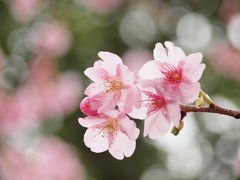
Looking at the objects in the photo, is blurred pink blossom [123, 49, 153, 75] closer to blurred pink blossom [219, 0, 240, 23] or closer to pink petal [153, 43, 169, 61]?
blurred pink blossom [219, 0, 240, 23]

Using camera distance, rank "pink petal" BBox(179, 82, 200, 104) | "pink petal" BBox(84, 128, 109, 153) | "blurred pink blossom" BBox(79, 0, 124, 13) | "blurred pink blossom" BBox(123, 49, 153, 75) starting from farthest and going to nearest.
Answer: "blurred pink blossom" BBox(79, 0, 124, 13), "blurred pink blossom" BBox(123, 49, 153, 75), "pink petal" BBox(84, 128, 109, 153), "pink petal" BBox(179, 82, 200, 104)

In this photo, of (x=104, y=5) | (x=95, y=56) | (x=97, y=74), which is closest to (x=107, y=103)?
(x=97, y=74)

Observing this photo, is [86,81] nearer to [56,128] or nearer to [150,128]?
[56,128]

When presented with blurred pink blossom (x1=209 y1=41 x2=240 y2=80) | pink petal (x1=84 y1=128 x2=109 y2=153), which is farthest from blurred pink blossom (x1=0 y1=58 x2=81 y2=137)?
pink petal (x1=84 y1=128 x2=109 y2=153)

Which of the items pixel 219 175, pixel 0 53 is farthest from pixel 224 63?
pixel 0 53

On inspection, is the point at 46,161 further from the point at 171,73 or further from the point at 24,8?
the point at 171,73

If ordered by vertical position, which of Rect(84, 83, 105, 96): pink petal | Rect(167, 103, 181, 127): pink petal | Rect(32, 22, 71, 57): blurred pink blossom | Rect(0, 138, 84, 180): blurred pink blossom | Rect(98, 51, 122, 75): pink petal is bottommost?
Rect(167, 103, 181, 127): pink petal

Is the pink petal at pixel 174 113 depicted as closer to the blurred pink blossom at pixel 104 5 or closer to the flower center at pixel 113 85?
the flower center at pixel 113 85
